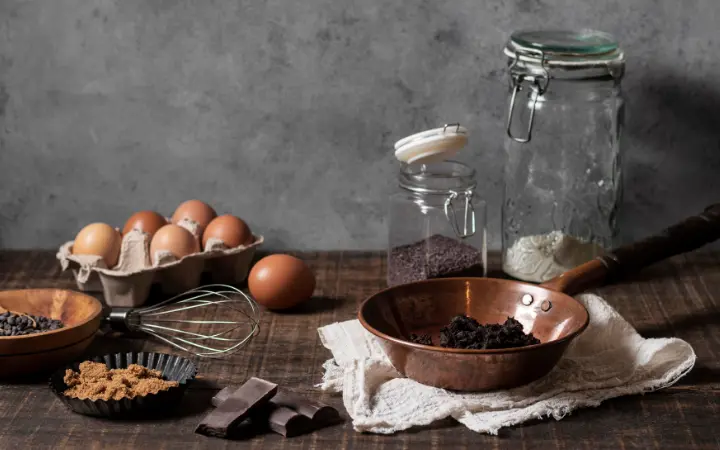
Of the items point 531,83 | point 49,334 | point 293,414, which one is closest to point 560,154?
point 531,83

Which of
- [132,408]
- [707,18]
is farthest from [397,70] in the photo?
[132,408]

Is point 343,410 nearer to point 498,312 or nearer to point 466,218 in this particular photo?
point 498,312

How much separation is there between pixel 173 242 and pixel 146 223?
9 centimetres

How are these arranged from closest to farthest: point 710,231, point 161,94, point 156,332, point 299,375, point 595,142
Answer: point 299,375 → point 156,332 → point 710,231 → point 595,142 → point 161,94

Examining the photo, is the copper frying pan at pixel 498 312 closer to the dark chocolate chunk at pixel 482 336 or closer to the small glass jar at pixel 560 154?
the dark chocolate chunk at pixel 482 336

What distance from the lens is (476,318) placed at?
1354mm

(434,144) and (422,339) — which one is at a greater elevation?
(434,144)

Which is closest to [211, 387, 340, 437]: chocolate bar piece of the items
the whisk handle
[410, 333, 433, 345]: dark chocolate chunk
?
[410, 333, 433, 345]: dark chocolate chunk

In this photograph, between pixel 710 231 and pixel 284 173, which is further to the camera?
pixel 284 173

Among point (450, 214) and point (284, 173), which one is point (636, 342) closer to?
point (450, 214)

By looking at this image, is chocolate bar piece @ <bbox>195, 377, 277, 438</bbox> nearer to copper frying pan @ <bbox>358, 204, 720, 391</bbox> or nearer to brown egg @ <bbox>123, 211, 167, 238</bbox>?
copper frying pan @ <bbox>358, 204, 720, 391</bbox>

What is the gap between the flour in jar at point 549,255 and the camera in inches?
63.7

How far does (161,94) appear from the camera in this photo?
1.77 m

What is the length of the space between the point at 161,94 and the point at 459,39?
0.53 meters
